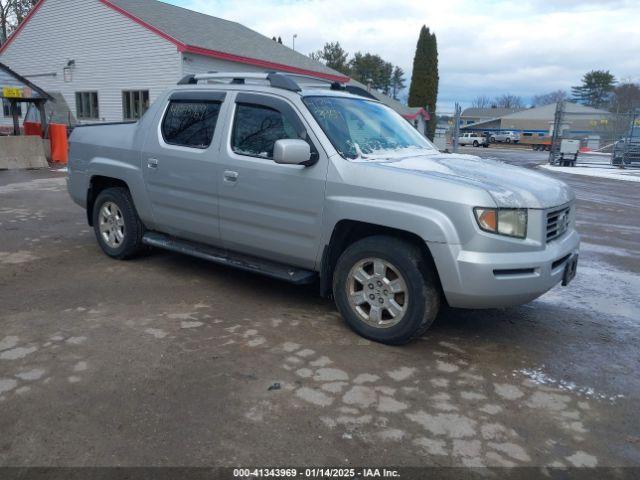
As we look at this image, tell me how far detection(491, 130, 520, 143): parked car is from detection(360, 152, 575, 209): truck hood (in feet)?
207

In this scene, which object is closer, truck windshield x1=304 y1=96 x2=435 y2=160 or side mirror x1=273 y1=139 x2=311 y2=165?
side mirror x1=273 y1=139 x2=311 y2=165

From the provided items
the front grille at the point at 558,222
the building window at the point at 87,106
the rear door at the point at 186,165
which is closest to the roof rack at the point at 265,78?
the rear door at the point at 186,165

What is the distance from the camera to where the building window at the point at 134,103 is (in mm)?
21578

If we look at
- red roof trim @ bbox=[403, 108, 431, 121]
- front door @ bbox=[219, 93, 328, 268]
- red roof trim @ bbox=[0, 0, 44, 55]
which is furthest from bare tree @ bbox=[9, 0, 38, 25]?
front door @ bbox=[219, 93, 328, 268]

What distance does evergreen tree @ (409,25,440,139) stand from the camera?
50.1 metres

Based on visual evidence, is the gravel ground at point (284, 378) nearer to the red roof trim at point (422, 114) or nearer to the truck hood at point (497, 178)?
the truck hood at point (497, 178)

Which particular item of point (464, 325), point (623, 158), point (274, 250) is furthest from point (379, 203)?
point (623, 158)

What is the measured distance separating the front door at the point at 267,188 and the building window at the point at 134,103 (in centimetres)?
1827

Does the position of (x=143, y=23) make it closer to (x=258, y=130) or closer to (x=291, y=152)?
(x=258, y=130)

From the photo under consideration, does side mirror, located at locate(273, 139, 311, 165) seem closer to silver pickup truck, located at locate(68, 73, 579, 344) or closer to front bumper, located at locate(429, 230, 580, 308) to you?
silver pickup truck, located at locate(68, 73, 579, 344)

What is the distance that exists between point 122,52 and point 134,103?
1978 millimetres

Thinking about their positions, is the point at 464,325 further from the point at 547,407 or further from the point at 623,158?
the point at 623,158

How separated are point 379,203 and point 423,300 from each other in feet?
2.49

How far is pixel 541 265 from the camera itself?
12.5 feet
